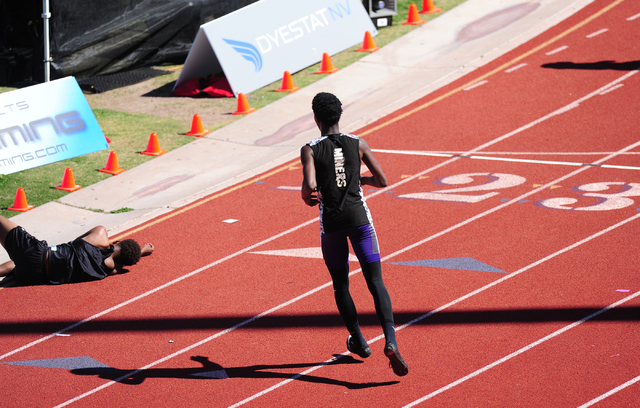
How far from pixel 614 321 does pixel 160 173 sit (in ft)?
26.4

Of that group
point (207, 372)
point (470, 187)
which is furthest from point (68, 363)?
point (470, 187)

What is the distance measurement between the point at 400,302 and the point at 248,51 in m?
9.55

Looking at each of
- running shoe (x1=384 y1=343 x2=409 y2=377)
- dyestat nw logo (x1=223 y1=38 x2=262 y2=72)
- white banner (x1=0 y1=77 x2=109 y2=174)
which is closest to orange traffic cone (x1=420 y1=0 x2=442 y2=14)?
dyestat nw logo (x1=223 y1=38 x2=262 y2=72)

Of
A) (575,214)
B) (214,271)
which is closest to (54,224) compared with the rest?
Answer: (214,271)

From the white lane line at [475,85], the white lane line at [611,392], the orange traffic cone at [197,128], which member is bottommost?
the white lane line at [611,392]

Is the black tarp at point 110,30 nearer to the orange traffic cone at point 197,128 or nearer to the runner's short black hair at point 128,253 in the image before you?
the orange traffic cone at point 197,128

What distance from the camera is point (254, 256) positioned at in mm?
9039

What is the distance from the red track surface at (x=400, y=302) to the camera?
6055 millimetres

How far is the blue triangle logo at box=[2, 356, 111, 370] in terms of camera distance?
6.83 metres

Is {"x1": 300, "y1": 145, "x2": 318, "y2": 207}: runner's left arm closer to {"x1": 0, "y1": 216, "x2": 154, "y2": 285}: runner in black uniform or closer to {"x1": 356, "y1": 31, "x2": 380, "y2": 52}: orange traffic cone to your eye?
{"x1": 0, "y1": 216, "x2": 154, "y2": 285}: runner in black uniform

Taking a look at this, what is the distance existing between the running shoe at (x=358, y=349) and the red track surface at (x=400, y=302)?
6.5 inches

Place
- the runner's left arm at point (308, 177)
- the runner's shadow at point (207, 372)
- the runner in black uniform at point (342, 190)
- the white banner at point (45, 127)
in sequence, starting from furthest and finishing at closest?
the white banner at point (45, 127)
the runner's shadow at point (207, 372)
the runner in black uniform at point (342, 190)
the runner's left arm at point (308, 177)

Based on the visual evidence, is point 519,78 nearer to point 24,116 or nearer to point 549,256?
point 549,256

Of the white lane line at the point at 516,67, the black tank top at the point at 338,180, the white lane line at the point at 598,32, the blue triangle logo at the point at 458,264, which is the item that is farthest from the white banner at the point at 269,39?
the black tank top at the point at 338,180
